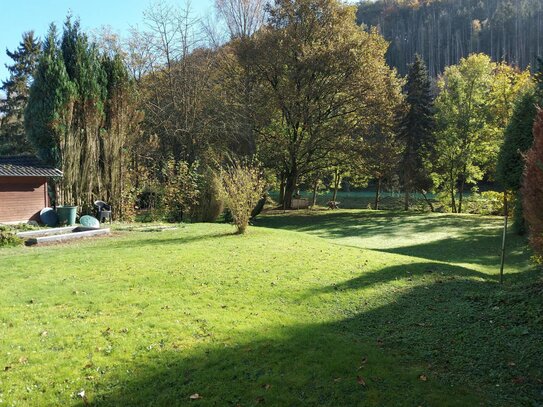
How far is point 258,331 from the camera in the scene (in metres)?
5.67

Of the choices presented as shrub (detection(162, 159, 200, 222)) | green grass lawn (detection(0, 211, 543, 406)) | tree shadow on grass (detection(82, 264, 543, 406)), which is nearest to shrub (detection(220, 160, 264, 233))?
green grass lawn (detection(0, 211, 543, 406))

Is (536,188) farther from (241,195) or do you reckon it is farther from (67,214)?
(67,214)

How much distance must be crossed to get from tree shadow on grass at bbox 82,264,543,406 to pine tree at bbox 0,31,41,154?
36.3 metres

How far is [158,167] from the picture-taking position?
23.1 meters

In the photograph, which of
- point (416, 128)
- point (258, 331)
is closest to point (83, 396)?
point (258, 331)

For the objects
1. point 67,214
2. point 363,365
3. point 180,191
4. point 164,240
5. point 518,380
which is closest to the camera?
point 518,380

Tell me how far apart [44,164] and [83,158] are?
5.00ft

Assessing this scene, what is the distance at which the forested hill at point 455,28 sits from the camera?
8919 cm

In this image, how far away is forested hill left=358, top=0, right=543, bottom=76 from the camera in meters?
89.2

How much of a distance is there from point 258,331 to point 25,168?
14039 millimetres

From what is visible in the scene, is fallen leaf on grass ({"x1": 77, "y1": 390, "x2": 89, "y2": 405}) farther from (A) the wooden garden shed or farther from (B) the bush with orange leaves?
(A) the wooden garden shed

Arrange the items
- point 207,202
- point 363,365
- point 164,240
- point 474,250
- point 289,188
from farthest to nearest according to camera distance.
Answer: point 289,188 → point 207,202 → point 474,250 → point 164,240 → point 363,365

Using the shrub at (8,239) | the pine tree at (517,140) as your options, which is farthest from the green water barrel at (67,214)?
the pine tree at (517,140)

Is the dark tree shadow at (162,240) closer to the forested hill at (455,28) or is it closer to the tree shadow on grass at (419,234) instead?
the tree shadow on grass at (419,234)
